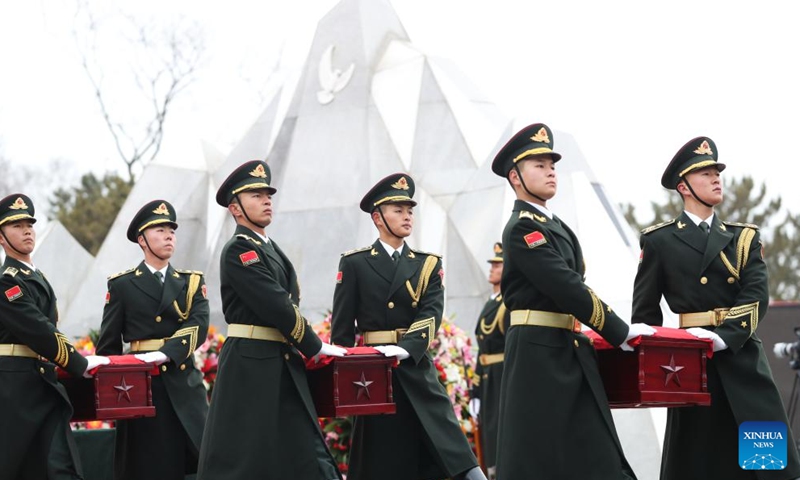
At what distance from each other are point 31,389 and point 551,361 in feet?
11.1

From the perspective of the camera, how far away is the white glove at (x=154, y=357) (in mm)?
7797

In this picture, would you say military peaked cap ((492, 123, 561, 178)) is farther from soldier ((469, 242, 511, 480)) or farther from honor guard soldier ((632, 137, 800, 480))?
soldier ((469, 242, 511, 480))

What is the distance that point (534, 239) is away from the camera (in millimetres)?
6152

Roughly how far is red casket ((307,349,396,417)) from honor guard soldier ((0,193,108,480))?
1575mm

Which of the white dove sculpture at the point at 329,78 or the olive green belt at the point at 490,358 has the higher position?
the white dove sculpture at the point at 329,78

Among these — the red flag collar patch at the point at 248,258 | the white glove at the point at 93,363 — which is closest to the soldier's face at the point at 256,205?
the red flag collar patch at the point at 248,258

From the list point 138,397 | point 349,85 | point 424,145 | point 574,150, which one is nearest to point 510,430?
point 138,397

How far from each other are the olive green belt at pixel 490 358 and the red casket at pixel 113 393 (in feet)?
15.5

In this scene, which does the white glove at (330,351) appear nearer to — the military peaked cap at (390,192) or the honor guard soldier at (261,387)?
the honor guard soldier at (261,387)

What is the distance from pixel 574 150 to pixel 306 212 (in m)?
4.39

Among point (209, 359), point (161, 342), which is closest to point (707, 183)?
point (161, 342)

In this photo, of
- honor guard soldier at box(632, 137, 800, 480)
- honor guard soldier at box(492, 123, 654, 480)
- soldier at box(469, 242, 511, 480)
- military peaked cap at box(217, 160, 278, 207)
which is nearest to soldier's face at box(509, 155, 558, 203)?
honor guard soldier at box(492, 123, 654, 480)

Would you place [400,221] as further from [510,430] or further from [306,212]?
[306,212]

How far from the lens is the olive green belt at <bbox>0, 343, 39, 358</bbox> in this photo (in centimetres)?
743
